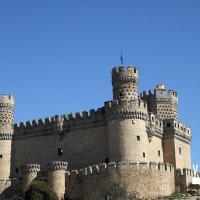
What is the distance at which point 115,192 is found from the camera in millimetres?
47719

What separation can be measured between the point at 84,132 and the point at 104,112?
3.13 m

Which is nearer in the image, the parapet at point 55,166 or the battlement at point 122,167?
the battlement at point 122,167

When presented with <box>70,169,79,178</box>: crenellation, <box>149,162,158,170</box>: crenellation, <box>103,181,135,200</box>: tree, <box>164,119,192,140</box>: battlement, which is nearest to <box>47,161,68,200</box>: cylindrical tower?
<box>70,169,79,178</box>: crenellation

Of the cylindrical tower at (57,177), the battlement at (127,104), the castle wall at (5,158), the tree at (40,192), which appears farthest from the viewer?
the castle wall at (5,158)

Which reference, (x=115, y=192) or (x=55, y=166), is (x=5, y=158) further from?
(x=115, y=192)

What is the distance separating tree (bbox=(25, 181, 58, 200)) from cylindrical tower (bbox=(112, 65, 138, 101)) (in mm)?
11455

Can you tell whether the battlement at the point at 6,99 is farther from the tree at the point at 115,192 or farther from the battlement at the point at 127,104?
the tree at the point at 115,192

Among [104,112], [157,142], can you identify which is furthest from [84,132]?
[157,142]

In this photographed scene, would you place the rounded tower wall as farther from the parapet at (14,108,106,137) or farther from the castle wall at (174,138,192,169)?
the castle wall at (174,138,192,169)

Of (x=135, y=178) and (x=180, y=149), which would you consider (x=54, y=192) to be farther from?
(x=180, y=149)

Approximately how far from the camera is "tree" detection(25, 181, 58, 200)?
165ft

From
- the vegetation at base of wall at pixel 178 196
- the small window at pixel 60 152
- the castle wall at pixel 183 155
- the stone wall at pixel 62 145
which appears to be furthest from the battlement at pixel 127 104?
the vegetation at base of wall at pixel 178 196

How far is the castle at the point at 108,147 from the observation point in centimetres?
5100

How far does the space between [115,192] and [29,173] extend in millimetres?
9540
